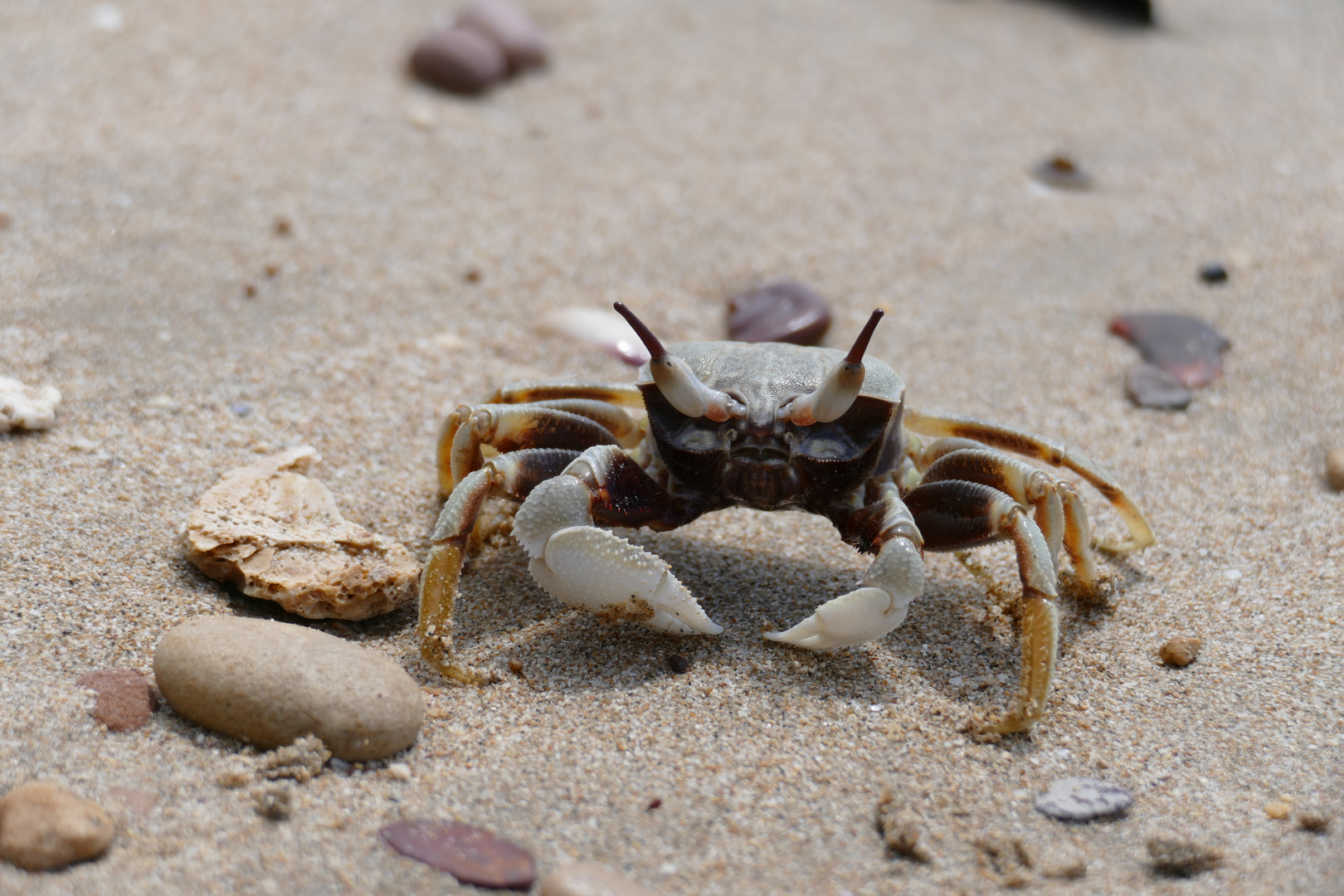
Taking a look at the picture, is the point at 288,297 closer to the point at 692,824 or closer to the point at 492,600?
the point at 492,600

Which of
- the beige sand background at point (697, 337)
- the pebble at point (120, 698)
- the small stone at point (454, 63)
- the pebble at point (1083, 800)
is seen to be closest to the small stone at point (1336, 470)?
the beige sand background at point (697, 337)

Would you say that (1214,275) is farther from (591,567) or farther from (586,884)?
(586,884)

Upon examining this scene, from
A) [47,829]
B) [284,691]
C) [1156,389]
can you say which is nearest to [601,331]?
[1156,389]

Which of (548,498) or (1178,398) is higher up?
(548,498)

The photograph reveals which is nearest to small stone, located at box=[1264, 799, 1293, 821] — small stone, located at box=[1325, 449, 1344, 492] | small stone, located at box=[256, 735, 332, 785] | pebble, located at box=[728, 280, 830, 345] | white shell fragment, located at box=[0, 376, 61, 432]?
small stone, located at box=[1325, 449, 1344, 492]

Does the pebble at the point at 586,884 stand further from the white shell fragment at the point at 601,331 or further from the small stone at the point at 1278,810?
the white shell fragment at the point at 601,331

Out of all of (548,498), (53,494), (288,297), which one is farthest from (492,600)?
(288,297)
